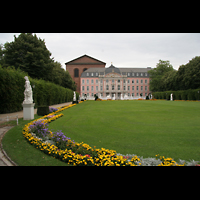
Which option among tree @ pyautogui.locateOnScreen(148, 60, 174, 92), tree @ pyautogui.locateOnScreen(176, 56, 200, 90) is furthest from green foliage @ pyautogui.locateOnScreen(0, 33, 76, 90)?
tree @ pyautogui.locateOnScreen(148, 60, 174, 92)

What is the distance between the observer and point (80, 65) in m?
69.8

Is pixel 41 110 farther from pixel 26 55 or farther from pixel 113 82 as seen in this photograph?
pixel 113 82

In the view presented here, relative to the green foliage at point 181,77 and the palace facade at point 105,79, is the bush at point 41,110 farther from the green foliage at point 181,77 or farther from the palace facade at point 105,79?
the palace facade at point 105,79

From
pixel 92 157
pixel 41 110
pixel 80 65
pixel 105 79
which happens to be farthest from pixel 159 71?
pixel 92 157

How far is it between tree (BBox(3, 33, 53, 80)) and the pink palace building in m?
37.0

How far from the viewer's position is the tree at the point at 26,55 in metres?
24.7

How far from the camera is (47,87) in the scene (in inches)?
829

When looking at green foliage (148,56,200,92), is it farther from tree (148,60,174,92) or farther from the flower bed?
the flower bed

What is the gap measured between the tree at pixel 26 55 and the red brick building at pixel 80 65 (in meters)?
43.0

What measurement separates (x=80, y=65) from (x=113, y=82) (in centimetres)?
1764

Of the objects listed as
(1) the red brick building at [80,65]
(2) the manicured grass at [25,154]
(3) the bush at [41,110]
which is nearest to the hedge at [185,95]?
(3) the bush at [41,110]

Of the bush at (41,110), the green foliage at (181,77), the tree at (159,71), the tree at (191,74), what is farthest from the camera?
the tree at (159,71)

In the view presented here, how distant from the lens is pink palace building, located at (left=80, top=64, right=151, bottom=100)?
64312mm
